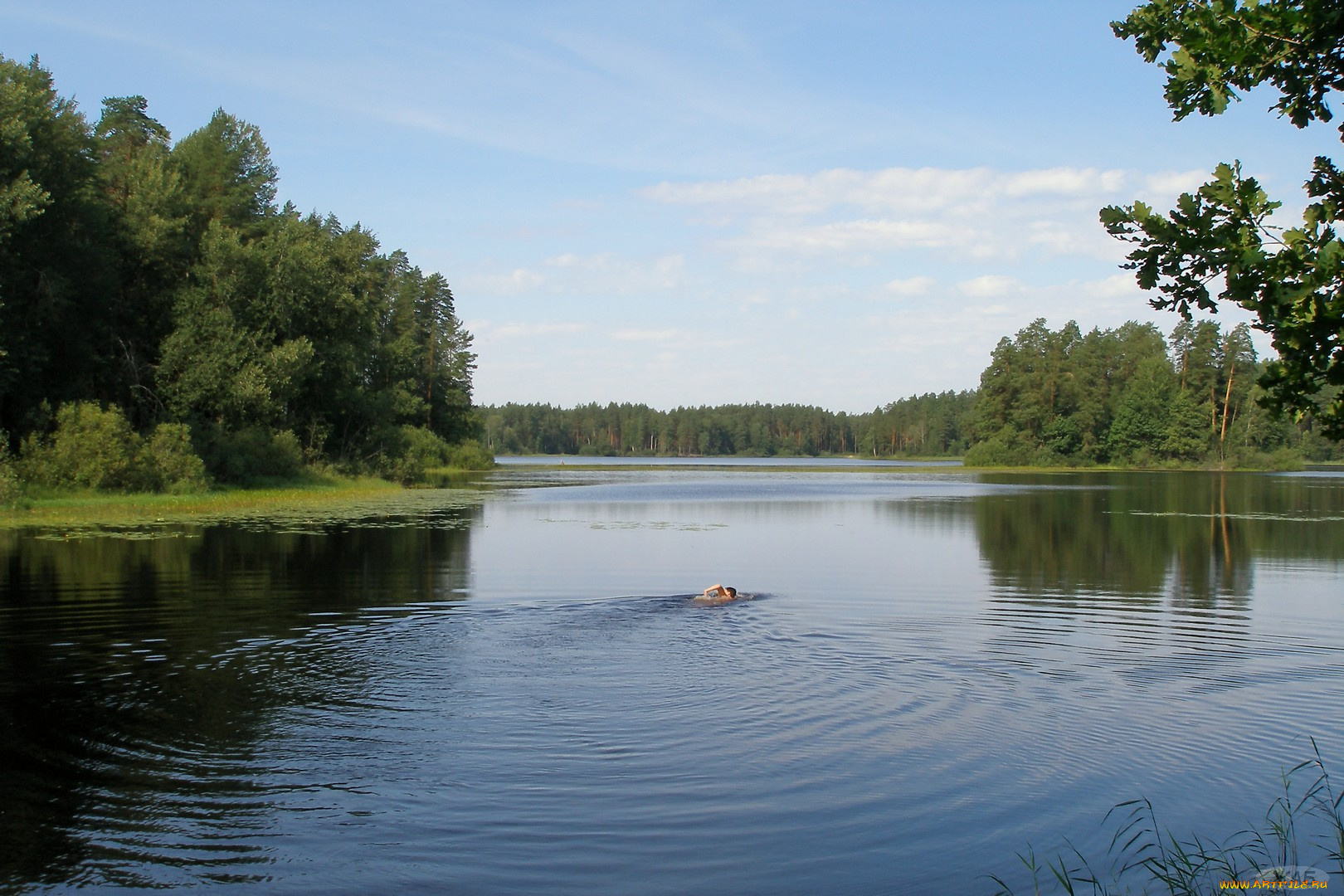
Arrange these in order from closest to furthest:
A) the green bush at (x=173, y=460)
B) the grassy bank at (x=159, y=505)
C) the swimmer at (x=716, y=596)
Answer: the swimmer at (x=716, y=596) → the grassy bank at (x=159, y=505) → the green bush at (x=173, y=460)

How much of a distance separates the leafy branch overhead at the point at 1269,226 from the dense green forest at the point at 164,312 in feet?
119

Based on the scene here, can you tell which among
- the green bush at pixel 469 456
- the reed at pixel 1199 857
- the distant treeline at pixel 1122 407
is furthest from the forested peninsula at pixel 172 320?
the distant treeline at pixel 1122 407

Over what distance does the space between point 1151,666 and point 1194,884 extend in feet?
24.8

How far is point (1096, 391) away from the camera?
117250 mm

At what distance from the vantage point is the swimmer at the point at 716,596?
60.7ft

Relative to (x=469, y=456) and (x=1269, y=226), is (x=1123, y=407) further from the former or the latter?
(x=1269, y=226)

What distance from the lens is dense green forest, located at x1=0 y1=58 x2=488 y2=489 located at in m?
36.9

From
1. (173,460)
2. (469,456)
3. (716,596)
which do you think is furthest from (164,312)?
(469,456)

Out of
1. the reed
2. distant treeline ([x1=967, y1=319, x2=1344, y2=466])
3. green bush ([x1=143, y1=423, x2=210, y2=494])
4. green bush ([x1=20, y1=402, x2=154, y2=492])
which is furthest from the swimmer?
distant treeline ([x1=967, y1=319, x2=1344, y2=466])

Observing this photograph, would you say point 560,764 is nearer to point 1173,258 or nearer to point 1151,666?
point 1173,258

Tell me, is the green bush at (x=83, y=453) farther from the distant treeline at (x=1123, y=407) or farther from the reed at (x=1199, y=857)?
the distant treeline at (x=1123, y=407)

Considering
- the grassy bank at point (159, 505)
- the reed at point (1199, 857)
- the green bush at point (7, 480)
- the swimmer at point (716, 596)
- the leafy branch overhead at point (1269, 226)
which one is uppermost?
the leafy branch overhead at point (1269, 226)

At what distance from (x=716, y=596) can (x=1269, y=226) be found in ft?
44.2

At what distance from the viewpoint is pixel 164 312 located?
153 ft
